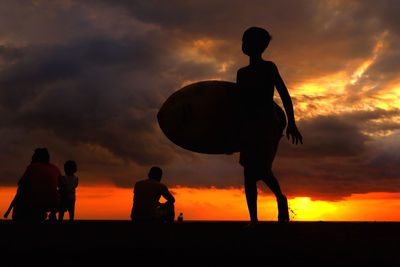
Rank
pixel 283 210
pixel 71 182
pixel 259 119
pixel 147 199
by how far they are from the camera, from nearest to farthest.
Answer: pixel 259 119
pixel 283 210
pixel 147 199
pixel 71 182

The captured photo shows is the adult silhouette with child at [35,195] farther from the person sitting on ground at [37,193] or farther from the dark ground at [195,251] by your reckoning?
the dark ground at [195,251]

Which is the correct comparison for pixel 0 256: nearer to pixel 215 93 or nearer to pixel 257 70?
pixel 257 70

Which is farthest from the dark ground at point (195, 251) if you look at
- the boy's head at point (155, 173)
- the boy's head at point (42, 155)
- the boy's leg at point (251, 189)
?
the boy's head at point (155, 173)

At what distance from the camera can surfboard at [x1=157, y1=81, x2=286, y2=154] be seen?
6.09 metres

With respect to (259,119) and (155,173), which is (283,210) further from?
(155,173)

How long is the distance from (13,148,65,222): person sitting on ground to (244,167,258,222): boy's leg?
3.38m

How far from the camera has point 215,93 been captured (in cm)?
638

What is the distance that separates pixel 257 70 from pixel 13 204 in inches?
173

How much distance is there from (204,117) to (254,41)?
4.74 ft

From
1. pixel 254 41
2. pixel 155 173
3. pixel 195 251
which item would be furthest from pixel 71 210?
pixel 195 251

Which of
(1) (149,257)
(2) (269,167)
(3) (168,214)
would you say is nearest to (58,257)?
(1) (149,257)

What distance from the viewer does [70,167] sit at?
10.8 metres

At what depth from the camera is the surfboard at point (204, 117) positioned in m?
6.09

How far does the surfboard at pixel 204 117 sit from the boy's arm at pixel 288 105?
1.72 feet
